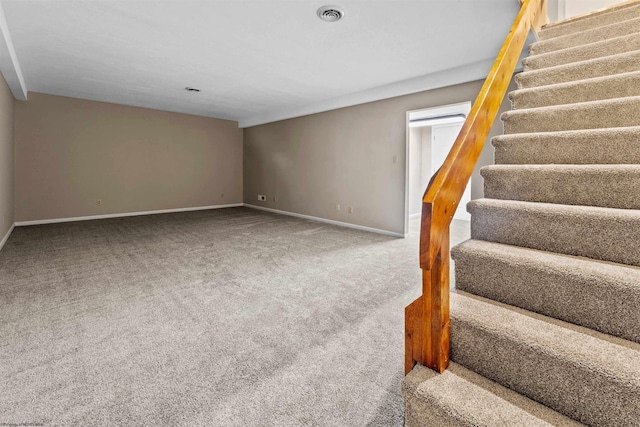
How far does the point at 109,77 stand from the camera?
4.46 meters

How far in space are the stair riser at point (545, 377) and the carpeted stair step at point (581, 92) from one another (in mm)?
1769

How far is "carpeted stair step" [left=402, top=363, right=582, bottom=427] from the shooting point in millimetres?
933

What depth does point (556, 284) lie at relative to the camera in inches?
45.3

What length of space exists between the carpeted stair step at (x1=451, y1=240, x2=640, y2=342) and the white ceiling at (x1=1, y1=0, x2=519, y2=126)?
2271 mm

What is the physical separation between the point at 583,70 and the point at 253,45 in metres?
2.96

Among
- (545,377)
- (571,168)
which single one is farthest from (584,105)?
(545,377)

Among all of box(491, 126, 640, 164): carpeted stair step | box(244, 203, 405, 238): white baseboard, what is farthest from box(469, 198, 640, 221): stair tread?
box(244, 203, 405, 238): white baseboard

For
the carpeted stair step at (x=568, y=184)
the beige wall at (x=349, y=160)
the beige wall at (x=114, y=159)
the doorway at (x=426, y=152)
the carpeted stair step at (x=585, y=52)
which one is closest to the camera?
the carpeted stair step at (x=568, y=184)

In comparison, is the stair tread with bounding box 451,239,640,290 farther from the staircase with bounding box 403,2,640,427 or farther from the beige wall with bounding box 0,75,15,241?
the beige wall with bounding box 0,75,15,241

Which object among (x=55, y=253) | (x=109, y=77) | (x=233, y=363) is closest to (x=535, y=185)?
(x=233, y=363)

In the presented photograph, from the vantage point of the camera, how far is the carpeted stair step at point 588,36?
2.34 m

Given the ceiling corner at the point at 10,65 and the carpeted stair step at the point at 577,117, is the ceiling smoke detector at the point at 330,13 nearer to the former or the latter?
the carpeted stair step at the point at 577,117

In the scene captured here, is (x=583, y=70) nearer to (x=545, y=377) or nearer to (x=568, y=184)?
(x=568, y=184)

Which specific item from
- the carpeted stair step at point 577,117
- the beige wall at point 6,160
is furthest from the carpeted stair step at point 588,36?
the beige wall at point 6,160
